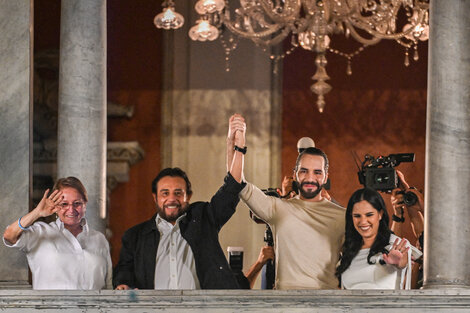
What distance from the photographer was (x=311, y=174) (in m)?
6.62

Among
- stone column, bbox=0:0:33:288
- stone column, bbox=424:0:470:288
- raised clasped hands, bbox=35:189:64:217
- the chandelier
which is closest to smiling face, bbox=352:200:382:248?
stone column, bbox=424:0:470:288

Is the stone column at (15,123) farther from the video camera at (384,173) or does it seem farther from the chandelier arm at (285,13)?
the chandelier arm at (285,13)

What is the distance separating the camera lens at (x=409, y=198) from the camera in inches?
308

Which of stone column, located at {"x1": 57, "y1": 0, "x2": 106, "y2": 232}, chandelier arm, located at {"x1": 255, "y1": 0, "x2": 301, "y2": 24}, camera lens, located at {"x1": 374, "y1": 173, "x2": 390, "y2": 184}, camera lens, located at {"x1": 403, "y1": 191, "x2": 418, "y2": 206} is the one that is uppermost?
chandelier arm, located at {"x1": 255, "y1": 0, "x2": 301, "y2": 24}

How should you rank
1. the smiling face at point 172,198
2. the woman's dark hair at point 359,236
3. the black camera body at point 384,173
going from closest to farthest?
the woman's dark hair at point 359,236, the smiling face at point 172,198, the black camera body at point 384,173

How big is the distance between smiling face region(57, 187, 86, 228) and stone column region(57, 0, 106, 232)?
1.05 metres

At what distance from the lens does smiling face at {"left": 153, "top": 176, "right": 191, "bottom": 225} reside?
6.55m

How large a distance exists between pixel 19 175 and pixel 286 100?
444 centimetres

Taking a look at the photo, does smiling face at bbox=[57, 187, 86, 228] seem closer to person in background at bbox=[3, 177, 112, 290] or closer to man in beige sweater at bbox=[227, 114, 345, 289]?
person in background at bbox=[3, 177, 112, 290]

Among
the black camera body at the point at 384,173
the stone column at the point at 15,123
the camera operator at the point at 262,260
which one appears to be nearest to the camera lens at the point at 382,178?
the black camera body at the point at 384,173

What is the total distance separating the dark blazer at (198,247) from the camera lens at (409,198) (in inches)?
66.7

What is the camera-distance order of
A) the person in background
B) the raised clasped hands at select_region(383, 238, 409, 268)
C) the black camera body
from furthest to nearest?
the black camera body
the person in background
the raised clasped hands at select_region(383, 238, 409, 268)

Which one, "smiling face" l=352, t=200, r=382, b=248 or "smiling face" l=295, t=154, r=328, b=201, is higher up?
"smiling face" l=295, t=154, r=328, b=201

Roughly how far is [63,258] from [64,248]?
0.06 meters
